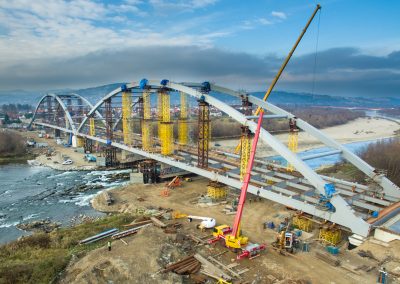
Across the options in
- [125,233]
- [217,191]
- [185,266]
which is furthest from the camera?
[217,191]

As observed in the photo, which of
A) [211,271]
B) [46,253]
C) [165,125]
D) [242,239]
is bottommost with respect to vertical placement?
Result: [46,253]

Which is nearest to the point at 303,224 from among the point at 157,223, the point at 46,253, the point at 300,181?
the point at 300,181

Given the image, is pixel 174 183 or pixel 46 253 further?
pixel 174 183

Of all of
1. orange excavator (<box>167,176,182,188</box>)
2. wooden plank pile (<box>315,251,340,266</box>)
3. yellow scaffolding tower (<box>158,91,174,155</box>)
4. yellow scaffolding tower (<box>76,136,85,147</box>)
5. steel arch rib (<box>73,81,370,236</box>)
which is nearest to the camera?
wooden plank pile (<box>315,251,340,266</box>)

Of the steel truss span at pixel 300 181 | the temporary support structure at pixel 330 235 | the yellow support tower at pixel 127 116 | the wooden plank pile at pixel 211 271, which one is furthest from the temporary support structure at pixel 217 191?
the yellow support tower at pixel 127 116

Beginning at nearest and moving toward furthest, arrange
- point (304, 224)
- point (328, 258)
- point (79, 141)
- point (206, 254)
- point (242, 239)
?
point (328, 258), point (206, 254), point (242, 239), point (304, 224), point (79, 141)

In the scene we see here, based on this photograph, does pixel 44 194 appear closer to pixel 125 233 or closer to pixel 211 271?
pixel 125 233

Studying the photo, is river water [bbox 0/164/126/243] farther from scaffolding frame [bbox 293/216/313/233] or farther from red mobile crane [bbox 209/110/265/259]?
scaffolding frame [bbox 293/216/313/233]

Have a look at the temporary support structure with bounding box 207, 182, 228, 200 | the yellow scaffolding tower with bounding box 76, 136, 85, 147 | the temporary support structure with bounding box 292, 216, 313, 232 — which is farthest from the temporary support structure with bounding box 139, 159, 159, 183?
the yellow scaffolding tower with bounding box 76, 136, 85, 147
